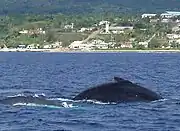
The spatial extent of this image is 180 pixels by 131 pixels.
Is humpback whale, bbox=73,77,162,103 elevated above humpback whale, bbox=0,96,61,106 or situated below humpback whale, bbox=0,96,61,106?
above

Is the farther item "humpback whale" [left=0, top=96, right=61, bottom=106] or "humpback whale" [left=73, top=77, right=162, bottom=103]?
"humpback whale" [left=73, top=77, right=162, bottom=103]

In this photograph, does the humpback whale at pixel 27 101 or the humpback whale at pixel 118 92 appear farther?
the humpback whale at pixel 118 92

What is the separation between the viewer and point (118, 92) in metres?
43.5

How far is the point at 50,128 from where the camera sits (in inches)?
1364

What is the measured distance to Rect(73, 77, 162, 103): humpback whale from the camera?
43.4 meters

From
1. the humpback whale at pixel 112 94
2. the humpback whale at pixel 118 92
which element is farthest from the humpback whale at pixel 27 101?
the humpback whale at pixel 118 92

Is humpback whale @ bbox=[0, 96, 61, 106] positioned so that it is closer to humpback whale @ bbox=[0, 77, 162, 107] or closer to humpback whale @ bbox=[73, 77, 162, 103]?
humpback whale @ bbox=[0, 77, 162, 107]

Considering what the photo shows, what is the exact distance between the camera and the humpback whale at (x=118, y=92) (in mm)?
43375

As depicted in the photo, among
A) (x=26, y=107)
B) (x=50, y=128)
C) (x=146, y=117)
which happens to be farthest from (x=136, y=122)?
(x=26, y=107)

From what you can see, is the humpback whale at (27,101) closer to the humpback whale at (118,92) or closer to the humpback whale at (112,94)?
the humpback whale at (112,94)

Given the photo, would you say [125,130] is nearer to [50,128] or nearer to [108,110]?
[50,128]

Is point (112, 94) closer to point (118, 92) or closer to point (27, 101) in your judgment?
point (118, 92)

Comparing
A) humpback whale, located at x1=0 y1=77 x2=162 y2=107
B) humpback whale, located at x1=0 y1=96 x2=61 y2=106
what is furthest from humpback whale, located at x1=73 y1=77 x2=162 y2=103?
humpback whale, located at x1=0 y1=96 x2=61 y2=106

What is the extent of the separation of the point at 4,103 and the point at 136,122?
10.4 meters
